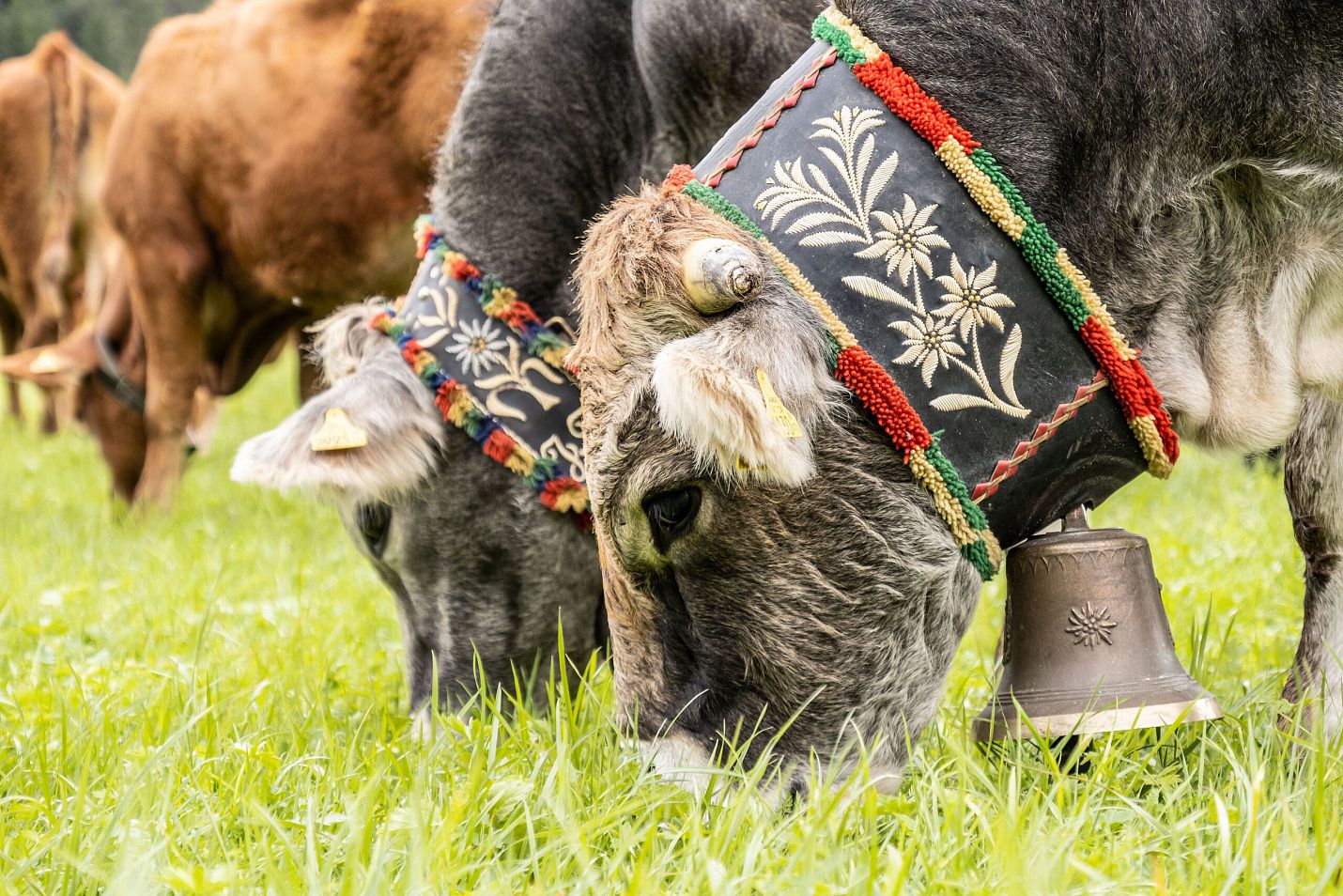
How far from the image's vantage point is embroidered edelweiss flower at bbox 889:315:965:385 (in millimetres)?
2197

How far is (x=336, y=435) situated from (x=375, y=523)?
1.33 feet

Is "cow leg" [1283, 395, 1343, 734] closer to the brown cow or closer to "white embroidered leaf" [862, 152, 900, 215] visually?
"white embroidered leaf" [862, 152, 900, 215]

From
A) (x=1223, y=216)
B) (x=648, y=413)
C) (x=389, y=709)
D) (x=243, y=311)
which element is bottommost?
(x=243, y=311)

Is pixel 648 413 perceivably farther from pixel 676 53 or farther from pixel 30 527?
pixel 30 527

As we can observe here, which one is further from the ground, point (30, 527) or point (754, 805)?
point (754, 805)

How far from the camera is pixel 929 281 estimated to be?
→ 7.20 feet

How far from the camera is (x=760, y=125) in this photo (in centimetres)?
232

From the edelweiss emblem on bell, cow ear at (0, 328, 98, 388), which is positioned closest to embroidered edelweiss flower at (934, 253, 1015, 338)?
the edelweiss emblem on bell

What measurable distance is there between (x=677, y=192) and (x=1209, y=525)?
3.97 meters

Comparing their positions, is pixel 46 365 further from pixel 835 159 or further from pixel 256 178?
pixel 835 159

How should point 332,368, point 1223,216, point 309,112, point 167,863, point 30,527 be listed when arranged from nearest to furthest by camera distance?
1. point 167,863
2. point 1223,216
3. point 332,368
4. point 309,112
5. point 30,527

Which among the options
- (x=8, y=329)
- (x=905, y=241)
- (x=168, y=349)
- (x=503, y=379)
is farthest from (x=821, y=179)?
(x=8, y=329)

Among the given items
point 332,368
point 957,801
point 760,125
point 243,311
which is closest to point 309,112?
point 243,311

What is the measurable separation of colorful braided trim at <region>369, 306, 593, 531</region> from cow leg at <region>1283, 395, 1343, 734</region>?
5.30 ft
